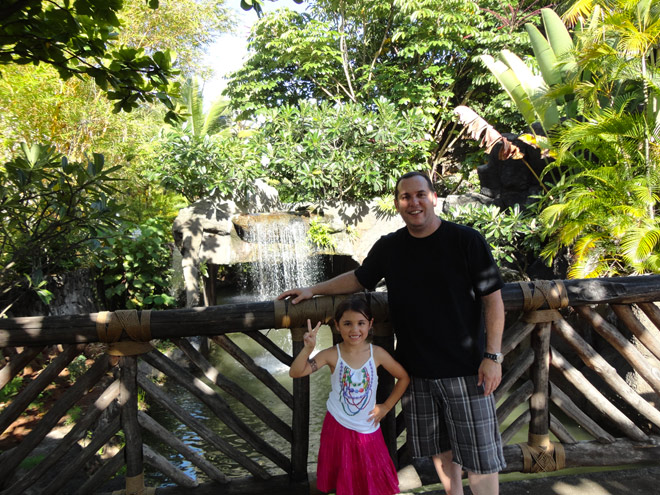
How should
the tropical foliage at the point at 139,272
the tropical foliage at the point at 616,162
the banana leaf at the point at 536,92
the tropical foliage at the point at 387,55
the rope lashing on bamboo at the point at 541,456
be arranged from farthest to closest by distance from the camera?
1. the tropical foliage at the point at 387,55
2. the banana leaf at the point at 536,92
3. the tropical foliage at the point at 139,272
4. the tropical foliage at the point at 616,162
5. the rope lashing on bamboo at the point at 541,456

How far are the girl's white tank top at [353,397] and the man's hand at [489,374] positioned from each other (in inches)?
18.7

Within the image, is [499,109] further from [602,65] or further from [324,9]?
[602,65]

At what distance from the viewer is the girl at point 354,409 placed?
1977 millimetres

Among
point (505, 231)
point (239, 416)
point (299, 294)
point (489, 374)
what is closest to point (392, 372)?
point (489, 374)

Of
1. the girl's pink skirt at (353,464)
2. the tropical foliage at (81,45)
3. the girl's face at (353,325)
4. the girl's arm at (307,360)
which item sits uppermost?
the tropical foliage at (81,45)

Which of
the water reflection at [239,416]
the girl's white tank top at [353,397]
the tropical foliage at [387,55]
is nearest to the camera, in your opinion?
the girl's white tank top at [353,397]

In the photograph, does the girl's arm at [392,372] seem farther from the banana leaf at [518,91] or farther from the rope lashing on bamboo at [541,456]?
the banana leaf at [518,91]

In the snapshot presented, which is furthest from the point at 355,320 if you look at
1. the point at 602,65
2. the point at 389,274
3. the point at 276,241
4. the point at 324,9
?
the point at 324,9

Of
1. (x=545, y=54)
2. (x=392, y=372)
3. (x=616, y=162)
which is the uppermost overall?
(x=545, y=54)

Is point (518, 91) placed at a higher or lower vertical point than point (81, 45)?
higher

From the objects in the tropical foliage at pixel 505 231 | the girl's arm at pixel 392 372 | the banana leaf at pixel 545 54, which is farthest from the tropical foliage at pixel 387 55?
the girl's arm at pixel 392 372

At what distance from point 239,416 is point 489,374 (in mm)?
4552

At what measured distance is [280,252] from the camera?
8.92 metres

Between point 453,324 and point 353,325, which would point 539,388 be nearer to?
point 453,324
